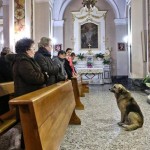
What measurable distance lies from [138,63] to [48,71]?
802 centimetres

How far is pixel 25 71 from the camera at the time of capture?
3115 mm

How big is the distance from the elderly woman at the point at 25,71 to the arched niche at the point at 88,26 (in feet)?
43.8

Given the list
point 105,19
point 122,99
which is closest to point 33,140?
point 122,99

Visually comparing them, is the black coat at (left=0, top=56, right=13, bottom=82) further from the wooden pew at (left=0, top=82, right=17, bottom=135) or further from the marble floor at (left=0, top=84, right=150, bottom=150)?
the marble floor at (left=0, top=84, right=150, bottom=150)

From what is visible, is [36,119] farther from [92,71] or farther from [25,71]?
[92,71]

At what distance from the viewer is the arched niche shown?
16.6 m

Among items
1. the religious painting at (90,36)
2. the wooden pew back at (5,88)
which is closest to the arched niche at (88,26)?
the religious painting at (90,36)

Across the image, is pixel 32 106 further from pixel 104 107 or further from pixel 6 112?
pixel 104 107

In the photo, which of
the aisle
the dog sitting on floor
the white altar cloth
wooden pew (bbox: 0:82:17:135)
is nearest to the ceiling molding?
the white altar cloth

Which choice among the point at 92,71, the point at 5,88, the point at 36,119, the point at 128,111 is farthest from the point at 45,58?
the point at 92,71

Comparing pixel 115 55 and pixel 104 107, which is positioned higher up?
pixel 115 55

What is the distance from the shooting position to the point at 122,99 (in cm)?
455

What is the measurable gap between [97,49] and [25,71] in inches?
538

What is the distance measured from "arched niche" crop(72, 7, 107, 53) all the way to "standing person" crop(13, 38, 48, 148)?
13.3 m
